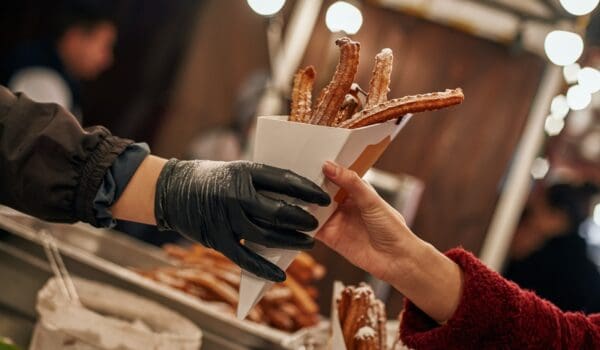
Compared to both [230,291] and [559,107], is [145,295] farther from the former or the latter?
[559,107]

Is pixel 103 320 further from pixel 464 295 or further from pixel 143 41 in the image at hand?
pixel 143 41

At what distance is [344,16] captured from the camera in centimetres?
499

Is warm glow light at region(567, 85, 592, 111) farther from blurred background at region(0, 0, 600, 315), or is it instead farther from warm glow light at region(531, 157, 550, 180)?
warm glow light at region(531, 157, 550, 180)

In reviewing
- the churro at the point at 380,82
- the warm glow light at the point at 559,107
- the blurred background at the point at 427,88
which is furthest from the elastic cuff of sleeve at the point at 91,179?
the warm glow light at the point at 559,107

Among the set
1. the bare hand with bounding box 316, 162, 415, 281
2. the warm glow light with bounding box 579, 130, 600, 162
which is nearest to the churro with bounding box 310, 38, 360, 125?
the bare hand with bounding box 316, 162, 415, 281

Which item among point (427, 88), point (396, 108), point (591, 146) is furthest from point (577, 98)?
point (396, 108)

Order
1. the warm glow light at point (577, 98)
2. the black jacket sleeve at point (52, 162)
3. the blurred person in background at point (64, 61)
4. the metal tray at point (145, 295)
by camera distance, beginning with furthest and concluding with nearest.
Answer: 1. the warm glow light at point (577, 98)
2. the blurred person in background at point (64, 61)
3. the metal tray at point (145, 295)
4. the black jacket sleeve at point (52, 162)

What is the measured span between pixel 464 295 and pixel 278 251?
20.3 inches

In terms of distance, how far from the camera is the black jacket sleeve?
1545mm

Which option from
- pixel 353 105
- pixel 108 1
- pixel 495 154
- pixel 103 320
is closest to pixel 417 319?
pixel 353 105

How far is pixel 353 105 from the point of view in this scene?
1.48 metres

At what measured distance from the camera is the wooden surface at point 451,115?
18.8 ft

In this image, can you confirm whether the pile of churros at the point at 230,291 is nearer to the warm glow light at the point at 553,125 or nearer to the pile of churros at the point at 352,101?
the pile of churros at the point at 352,101

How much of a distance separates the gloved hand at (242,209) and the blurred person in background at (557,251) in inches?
149
